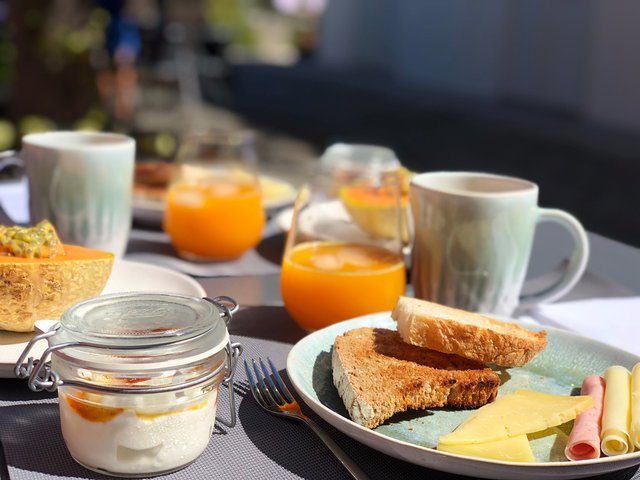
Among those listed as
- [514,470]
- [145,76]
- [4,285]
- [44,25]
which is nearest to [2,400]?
[4,285]

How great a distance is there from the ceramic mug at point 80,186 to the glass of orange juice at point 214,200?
137 mm

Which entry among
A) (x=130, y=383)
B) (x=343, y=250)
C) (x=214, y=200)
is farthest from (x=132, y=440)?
(x=214, y=200)

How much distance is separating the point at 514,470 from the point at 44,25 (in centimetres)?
400

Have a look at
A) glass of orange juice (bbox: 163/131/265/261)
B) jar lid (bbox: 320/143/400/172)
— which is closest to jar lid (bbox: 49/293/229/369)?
glass of orange juice (bbox: 163/131/265/261)

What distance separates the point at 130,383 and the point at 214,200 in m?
0.78

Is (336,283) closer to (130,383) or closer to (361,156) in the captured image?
(130,383)

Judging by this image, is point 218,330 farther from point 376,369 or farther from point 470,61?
point 470,61

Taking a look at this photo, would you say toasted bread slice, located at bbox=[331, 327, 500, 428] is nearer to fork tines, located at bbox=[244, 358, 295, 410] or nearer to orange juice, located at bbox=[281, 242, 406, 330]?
fork tines, located at bbox=[244, 358, 295, 410]

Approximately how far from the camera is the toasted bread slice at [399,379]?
0.76 m

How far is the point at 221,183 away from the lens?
58.5 inches

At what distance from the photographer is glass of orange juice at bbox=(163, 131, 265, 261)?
1408 millimetres

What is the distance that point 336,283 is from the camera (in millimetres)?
1072

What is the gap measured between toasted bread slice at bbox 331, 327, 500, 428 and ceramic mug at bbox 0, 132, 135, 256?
1.87ft

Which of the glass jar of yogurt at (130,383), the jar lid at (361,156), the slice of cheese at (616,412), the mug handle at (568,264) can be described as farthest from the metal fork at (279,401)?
the jar lid at (361,156)
